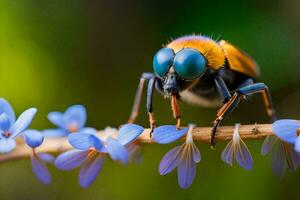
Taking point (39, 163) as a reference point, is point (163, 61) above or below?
above

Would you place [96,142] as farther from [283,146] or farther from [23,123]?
[283,146]

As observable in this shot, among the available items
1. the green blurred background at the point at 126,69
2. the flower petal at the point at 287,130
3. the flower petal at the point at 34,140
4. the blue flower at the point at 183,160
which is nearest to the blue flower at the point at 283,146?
the flower petal at the point at 287,130

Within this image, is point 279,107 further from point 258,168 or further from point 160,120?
point 160,120

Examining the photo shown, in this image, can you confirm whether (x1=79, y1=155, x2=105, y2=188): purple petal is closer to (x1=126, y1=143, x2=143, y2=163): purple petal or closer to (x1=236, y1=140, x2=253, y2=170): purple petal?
(x1=126, y1=143, x2=143, y2=163): purple petal

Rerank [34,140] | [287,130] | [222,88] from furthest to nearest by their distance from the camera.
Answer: [222,88] < [34,140] < [287,130]

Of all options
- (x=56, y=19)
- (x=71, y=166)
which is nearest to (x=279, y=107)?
(x=56, y=19)

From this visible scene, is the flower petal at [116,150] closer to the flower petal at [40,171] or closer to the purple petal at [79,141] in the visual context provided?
the purple petal at [79,141]

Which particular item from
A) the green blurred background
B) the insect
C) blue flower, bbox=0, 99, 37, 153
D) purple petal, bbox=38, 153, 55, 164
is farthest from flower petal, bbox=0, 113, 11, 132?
the green blurred background

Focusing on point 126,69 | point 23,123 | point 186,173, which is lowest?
point 186,173

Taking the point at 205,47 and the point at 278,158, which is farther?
the point at 205,47

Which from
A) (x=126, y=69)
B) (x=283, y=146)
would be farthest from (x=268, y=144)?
(x=126, y=69)
